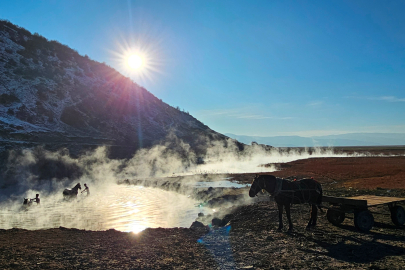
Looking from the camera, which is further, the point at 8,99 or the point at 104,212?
the point at 8,99

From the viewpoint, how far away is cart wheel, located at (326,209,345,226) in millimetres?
11062

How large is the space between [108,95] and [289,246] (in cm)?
6694

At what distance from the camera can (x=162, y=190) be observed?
2839 centimetres

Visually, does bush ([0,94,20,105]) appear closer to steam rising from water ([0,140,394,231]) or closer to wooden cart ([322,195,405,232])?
Result: steam rising from water ([0,140,394,231])

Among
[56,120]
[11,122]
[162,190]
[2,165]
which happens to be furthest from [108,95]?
[162,190]

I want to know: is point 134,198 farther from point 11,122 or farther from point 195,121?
point 195,121

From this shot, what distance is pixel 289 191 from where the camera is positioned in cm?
1052

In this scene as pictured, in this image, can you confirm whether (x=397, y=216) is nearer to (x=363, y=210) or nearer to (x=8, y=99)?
(x=363, y=210)

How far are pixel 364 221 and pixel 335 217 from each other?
1.42 metres

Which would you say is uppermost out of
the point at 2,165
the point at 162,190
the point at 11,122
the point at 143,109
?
the point at 143,109

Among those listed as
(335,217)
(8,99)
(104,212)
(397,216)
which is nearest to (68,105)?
(8,99)

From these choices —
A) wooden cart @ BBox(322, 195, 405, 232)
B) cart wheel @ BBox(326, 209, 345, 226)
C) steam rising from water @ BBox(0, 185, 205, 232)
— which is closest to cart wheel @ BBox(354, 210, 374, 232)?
wooden cart @ BBox(322, 195, 405, 232)

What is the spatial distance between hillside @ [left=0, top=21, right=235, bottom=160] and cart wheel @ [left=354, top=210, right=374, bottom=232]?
37193 mm

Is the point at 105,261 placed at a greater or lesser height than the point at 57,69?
lesser
